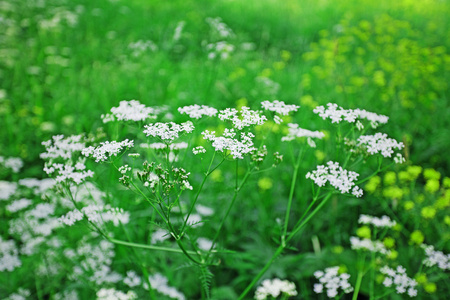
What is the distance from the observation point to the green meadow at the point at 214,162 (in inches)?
93.7

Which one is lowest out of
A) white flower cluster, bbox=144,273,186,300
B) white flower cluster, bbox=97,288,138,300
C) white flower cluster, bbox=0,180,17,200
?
white flower cluster, bbox=144,273,186,300

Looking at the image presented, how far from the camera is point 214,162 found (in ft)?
15.2

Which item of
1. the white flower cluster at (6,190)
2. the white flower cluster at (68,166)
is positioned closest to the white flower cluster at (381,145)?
the white flower cluster at (68,166)

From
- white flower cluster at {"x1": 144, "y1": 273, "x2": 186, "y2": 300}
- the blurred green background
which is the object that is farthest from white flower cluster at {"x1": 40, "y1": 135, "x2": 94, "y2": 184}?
the blurred green background

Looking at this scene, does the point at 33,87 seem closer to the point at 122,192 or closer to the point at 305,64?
the point at 122,192

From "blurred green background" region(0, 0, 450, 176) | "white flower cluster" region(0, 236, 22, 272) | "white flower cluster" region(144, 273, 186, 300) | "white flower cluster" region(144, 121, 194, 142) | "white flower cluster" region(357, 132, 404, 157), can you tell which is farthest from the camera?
"blurred green background" region(0, 0, 450, 176)

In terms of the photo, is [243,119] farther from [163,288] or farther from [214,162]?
[214,162]

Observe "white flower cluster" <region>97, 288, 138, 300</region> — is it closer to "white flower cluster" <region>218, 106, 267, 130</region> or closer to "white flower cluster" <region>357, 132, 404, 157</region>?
"white flower cluster" <region>218, 106, 267, 130</region>

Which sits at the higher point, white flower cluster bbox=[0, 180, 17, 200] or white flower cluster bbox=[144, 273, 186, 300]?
white flower cluster bbox=[0, 180, 17, 200]

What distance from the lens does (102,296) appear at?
8.02 ft

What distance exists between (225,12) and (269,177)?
19.9 ft

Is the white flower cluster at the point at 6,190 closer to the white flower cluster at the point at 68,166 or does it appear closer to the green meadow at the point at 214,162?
the green meadow at the point at 214,162

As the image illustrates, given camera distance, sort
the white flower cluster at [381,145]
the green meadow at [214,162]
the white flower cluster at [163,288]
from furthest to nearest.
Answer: the white flower cluster at [163,288] → the green meadow at [214,162] → the white flower cluster at [381,145]

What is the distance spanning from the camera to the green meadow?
7.80ft
